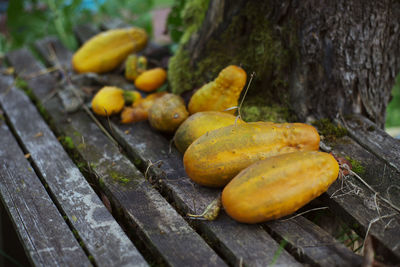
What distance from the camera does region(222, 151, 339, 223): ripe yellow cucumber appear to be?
1.67m

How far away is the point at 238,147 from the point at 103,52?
1.91 metres

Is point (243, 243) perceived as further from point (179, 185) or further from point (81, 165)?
point (81, 165)

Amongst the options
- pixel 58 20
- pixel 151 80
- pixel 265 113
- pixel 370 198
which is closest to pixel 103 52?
pixel 151 80

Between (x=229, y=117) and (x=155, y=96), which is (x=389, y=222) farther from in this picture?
(x=155, y=96)

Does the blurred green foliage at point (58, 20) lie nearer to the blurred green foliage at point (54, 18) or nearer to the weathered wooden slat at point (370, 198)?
the blurred green foliage at point (54, 18)

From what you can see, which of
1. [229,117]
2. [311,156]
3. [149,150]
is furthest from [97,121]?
[311,156]

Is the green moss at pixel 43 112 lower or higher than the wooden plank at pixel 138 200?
higher

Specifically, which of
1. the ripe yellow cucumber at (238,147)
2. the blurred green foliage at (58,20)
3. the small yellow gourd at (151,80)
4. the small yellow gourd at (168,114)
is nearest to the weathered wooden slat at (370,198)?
the ripe yellow cucumber at (238,147)

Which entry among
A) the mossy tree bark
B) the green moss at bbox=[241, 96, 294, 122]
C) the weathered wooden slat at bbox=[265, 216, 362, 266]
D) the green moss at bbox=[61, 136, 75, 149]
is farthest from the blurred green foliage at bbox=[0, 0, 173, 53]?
the weathered wooden slat at bbox=[265, 216, 362, 266]

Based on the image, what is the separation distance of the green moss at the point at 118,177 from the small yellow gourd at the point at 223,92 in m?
0.60

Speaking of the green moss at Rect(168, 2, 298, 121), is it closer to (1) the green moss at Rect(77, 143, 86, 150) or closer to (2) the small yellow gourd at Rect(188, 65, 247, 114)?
(2) the small yellow gourd at Rect(188, 65, 247, 114)

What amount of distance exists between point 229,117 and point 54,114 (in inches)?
53.2

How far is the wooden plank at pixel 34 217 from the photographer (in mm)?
1703

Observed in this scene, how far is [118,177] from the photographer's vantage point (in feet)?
7.23
